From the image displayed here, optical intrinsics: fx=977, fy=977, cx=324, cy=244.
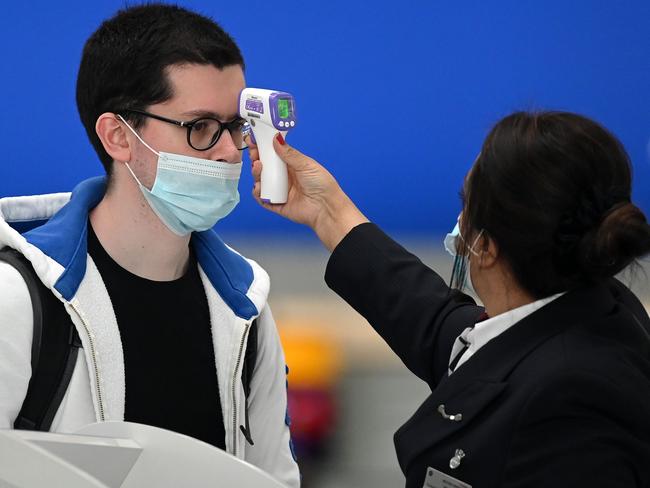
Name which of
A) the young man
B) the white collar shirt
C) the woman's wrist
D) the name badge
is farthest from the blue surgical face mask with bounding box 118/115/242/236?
the name badge

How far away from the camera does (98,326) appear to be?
1675 millimetres

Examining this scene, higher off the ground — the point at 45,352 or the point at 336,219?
the point at 336,219

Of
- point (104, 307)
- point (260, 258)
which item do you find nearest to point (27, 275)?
point (104, 307)

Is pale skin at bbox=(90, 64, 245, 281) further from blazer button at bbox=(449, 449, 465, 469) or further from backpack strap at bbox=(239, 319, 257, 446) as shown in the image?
blazer button at bbox=(449, 449, 465, 469)

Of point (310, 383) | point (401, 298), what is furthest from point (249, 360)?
point (310, 383)

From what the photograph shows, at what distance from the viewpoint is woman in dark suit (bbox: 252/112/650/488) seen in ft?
4.30

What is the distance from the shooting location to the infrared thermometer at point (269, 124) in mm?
1805

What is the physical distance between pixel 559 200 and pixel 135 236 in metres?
0.82

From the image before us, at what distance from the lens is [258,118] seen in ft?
6.00

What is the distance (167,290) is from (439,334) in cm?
52

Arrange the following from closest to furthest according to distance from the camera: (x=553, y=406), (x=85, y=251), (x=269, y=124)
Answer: (x=553, y=406) → (x=85, y=251) → (x=269, y=124)

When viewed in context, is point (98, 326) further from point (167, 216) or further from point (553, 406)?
point (553, 406)

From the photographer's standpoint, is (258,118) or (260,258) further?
(260,258)

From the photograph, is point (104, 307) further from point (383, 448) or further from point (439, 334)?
point (383, 448)
